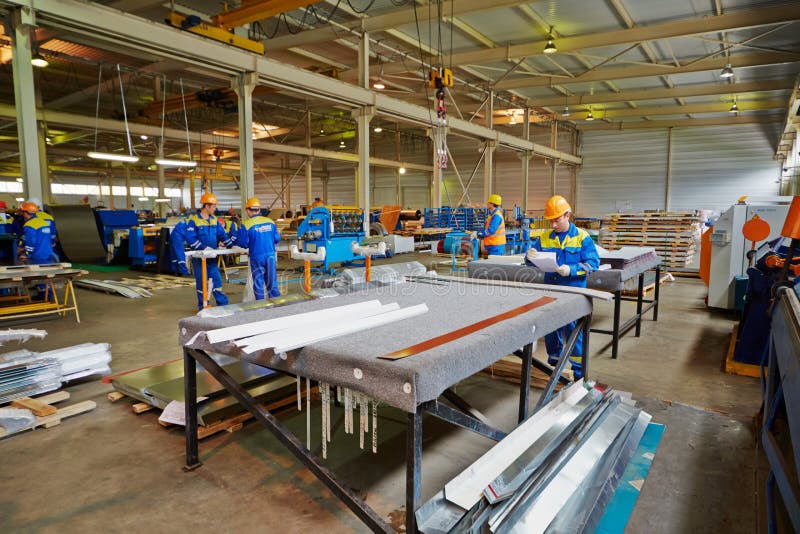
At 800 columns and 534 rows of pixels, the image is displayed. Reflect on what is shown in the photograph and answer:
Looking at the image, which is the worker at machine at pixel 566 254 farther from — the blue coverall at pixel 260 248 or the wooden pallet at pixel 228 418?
the blue coverall at pixel 260 248

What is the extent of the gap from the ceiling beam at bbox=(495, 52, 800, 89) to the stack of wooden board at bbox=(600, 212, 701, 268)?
Answer: 4030 mm

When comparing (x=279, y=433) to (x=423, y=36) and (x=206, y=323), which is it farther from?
(x=423, y=36)

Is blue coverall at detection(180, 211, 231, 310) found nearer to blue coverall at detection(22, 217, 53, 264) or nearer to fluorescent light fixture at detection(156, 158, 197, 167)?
blue coverall at detection(22, 217, 53, 264)

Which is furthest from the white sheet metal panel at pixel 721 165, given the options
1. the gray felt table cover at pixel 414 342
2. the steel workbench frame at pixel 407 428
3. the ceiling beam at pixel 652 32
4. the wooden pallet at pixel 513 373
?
the gray felt table cover at pixel 414 342

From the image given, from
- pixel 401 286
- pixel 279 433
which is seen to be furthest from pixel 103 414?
pixel 401 286

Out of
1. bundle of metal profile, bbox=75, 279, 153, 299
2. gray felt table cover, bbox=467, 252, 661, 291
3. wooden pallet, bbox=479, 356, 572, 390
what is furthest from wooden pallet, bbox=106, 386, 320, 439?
bundle of metal profile, bbox=75, 279, 153, 299

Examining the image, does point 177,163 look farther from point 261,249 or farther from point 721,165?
point 721,165

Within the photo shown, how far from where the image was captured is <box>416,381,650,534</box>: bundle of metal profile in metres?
1.83

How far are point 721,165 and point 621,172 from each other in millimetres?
3632

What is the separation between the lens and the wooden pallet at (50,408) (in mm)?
3439

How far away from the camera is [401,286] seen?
3.56 m

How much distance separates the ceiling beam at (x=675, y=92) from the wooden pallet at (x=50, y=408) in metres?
16.9

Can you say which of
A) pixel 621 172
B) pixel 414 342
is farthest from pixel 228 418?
pixel 621 172

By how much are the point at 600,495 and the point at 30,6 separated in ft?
26.6
